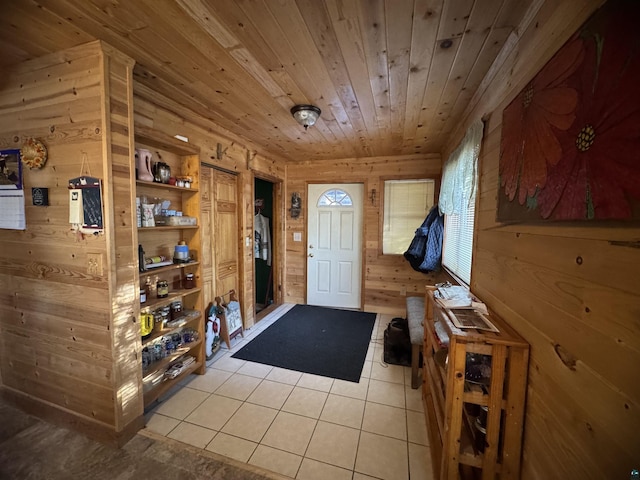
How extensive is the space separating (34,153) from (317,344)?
2.76 meters

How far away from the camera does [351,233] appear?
13.0ft

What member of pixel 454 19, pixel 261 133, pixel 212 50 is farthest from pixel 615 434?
pixel 261 133

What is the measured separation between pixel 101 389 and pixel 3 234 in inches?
50.5

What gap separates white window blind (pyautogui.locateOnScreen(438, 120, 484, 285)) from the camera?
71.1 inches

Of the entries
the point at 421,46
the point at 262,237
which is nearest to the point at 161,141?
the point at 421,46

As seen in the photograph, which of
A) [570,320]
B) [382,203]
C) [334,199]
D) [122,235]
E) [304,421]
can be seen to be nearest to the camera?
[570,320]

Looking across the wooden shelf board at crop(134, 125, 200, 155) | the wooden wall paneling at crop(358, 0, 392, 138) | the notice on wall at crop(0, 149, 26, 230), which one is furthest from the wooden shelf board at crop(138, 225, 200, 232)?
the wooden wall paneling at crop(358, 0, 392, 138)

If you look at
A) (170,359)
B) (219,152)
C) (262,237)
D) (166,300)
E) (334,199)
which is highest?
(219,152)

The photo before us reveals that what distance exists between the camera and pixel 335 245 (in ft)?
13.3

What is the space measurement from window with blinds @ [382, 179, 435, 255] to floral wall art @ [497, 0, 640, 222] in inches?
105

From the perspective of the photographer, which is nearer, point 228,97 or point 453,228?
point 228,97

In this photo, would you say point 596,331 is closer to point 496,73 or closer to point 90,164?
point 496,73

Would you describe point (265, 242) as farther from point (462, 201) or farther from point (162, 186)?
point (462, 201)

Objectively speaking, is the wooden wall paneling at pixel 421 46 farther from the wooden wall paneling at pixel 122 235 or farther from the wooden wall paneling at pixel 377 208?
the wooden wall paneling at pixel 122 235
